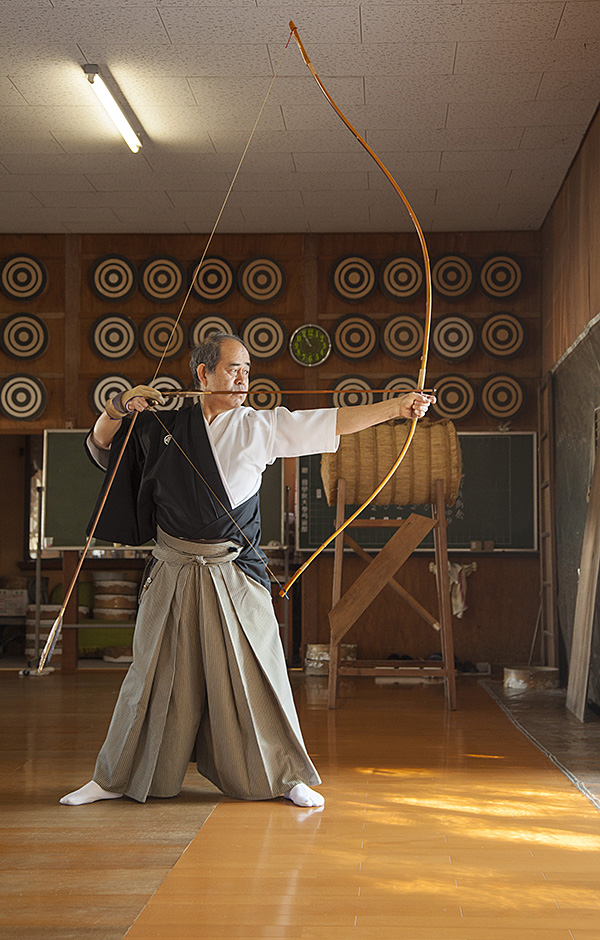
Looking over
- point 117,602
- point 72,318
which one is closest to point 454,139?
point 72,318

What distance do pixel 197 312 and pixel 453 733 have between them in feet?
11.3

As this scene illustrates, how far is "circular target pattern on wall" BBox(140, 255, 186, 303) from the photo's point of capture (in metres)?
6.12

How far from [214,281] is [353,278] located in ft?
2.99

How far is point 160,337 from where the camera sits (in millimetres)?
6066

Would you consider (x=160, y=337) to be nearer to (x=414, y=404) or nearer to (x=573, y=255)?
(x=573, y=255)

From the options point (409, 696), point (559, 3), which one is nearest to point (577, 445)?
point (409, 696)

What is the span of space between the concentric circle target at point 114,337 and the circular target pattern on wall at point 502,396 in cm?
230

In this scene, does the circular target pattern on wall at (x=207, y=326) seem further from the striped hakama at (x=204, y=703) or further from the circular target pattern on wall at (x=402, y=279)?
the striped hakama at (x=204, y=703)

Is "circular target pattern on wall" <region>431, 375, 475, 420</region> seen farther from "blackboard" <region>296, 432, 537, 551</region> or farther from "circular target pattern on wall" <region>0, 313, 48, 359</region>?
"circular target pattern on wall" <region>0, 313, 48, 359</region>

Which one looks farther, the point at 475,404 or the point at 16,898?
the point at 475,404

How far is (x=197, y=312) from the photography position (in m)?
6.11

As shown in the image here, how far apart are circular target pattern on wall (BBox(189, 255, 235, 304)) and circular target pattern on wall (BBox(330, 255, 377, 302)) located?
2.22 feet

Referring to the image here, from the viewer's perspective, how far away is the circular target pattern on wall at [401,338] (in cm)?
597

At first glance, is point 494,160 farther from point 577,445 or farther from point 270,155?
point 577,445
